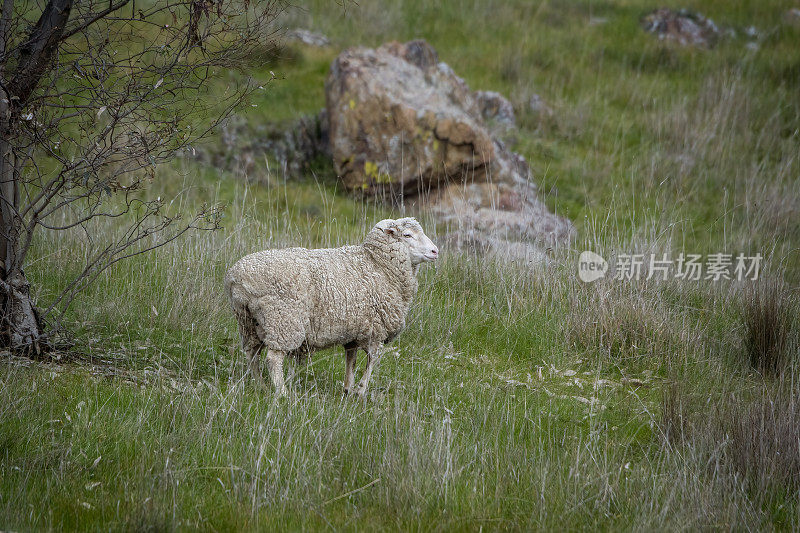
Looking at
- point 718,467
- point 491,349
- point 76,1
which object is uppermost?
point 76,1

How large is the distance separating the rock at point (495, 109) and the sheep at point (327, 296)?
25.8 ft

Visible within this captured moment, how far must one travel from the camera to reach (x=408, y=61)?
11742mm

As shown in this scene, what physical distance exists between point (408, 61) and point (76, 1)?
7.36m

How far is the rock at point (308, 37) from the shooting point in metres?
14.1

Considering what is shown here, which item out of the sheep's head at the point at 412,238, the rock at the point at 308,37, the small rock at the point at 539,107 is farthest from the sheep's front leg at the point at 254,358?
the rock at the point at 308,37

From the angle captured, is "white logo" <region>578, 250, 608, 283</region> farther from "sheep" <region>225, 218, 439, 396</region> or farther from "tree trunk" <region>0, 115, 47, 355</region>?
"tree trunk" <region>0, 115, 47, 355</region>

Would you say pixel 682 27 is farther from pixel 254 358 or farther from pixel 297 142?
pixel 254 358

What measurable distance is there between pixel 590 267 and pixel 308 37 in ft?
29.3

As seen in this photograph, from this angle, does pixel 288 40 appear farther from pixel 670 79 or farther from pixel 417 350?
pixel 417 350

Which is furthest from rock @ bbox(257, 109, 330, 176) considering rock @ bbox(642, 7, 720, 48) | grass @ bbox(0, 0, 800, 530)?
rock @ bbox(642, 7, 720, 48)

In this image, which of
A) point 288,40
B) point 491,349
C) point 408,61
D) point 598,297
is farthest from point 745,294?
point 288,40

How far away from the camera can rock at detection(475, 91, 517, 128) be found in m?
12.5

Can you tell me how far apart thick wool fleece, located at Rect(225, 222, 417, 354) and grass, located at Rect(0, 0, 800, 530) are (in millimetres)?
372

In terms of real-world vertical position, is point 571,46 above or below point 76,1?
below
